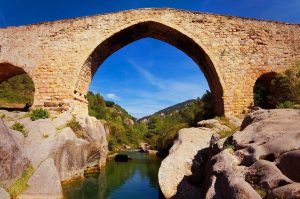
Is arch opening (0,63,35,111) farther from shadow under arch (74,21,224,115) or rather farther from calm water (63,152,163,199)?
calm water (63,152,163,199)

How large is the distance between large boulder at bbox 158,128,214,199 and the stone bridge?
5565mm

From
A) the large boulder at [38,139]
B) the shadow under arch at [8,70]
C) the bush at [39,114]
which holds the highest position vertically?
the shadow under arch at [8,70]

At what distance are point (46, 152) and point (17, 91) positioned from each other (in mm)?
33853

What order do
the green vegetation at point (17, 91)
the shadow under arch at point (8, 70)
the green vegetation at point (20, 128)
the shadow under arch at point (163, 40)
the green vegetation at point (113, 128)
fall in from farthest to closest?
the green vegetation at point (113, 128) → the green vegetation at point (17, 91) → the shadow under arch at point (8, 70) → the shadow under arch at point (163, 40) → the green vegetation at point (20, 128)

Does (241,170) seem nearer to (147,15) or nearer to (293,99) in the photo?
(293,99)

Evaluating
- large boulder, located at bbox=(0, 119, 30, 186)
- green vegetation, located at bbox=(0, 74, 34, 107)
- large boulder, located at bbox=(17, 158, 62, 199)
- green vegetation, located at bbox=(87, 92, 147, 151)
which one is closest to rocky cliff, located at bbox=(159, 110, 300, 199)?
large boulder, located at bbox=(17, 158, 62, 199)

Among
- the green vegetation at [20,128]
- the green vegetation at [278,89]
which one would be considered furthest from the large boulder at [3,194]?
the green vegetation at [278,89]

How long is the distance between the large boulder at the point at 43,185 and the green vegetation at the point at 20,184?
104mm

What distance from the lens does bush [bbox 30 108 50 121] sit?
40.3 feet

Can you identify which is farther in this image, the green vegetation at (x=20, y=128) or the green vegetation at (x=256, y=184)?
the green vegetation at (x=20, y=128)

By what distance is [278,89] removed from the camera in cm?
1389

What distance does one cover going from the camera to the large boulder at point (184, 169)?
6934 millimetres

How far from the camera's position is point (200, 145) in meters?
8.50

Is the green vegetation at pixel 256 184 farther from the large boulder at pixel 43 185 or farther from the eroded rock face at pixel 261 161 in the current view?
the large boulder at pixel 43 185
